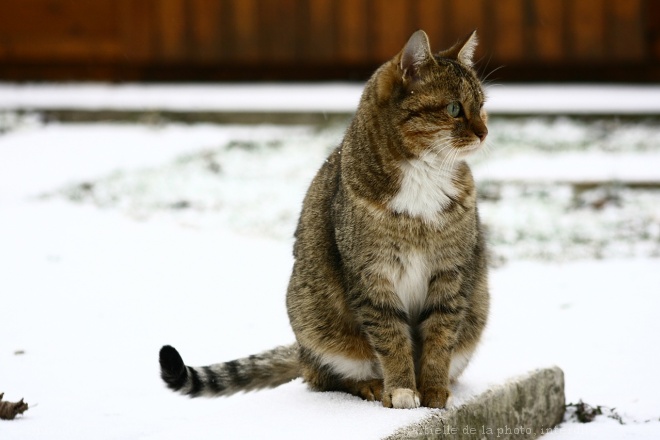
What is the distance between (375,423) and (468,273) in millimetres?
610

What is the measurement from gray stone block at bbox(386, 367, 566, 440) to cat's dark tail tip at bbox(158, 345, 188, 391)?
0.77 meters

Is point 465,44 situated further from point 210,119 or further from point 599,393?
point 210,119

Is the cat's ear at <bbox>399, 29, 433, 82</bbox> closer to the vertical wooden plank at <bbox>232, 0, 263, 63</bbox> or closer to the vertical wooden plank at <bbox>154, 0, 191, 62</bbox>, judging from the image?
the vertical wooden plank at <bbox>232, 0, 263, 63</bbox>

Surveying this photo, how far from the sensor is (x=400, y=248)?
126 inches

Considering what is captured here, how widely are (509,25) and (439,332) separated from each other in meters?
8.03

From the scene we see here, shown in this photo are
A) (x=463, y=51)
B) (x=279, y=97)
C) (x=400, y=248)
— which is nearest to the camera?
(x=400, y=248)

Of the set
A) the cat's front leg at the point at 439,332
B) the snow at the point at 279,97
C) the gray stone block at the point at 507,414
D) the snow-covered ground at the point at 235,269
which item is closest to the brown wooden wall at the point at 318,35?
the snow at the point at 279,97

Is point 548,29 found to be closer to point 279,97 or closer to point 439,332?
point 279,97

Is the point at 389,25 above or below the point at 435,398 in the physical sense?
above

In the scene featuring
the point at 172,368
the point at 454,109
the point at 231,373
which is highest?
the point at 454,109

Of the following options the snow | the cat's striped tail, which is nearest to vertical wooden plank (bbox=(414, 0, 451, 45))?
the snow

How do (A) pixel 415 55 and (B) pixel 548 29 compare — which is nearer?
(A) pixel 415 55

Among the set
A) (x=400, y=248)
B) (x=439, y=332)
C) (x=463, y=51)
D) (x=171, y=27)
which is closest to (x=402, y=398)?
(x=439, y=332)

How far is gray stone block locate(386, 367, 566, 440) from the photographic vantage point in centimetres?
320
